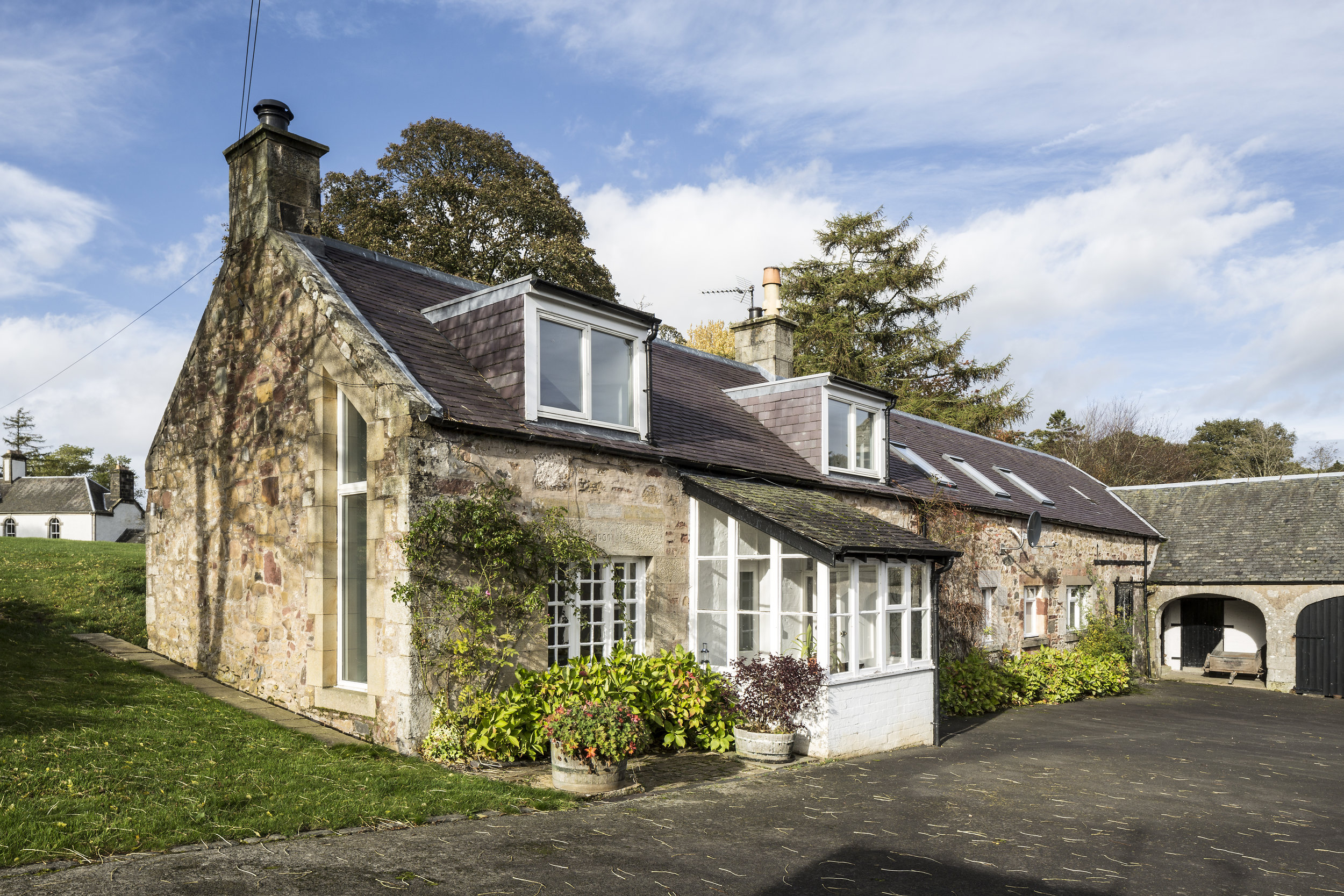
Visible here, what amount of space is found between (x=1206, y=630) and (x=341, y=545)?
2391 centimetres

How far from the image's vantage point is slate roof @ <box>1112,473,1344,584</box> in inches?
821

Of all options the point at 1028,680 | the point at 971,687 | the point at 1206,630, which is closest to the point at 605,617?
the point at 971,687

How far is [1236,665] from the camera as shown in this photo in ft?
74.0

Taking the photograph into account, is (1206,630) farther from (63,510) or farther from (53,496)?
(53,496)

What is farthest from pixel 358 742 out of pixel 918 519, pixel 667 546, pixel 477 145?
pixel 477 145

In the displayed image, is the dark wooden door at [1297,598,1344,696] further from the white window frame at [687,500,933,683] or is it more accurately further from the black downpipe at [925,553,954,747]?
the white window frame at [687,500,933,683]

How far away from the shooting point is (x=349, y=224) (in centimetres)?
2659

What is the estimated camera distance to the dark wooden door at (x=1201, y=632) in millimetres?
24328

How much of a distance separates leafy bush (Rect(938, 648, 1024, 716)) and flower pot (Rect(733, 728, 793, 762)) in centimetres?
568

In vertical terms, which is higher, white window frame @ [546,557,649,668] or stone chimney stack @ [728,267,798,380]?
stone chimney stack @ [728,267,798,380]

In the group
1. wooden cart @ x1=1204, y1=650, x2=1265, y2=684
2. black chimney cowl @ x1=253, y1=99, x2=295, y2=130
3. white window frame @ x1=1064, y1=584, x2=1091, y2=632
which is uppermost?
black chimney cowl @ x1=253, y1=99, x2=295, y2=130

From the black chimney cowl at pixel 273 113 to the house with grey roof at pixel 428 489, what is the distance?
3 centimetres

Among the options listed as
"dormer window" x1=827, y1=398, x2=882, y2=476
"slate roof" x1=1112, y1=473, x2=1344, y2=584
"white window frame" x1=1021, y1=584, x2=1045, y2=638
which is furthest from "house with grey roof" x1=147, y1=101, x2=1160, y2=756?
"slate roof" x1=1112, y1=473, x2=1344, y2=584

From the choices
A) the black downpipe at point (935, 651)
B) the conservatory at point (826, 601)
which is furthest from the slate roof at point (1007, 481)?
the conservatory at point (826, 601)
